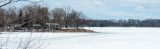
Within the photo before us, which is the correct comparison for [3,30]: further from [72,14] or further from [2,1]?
[72,14]

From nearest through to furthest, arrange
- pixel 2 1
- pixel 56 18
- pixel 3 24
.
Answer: pixel 2 1
pixel 3 24
pixel 56 18

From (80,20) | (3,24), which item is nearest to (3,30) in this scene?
(3,24)

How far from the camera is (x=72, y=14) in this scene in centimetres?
6050

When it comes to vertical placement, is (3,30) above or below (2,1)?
below

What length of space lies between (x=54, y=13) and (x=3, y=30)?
52823 millimetres

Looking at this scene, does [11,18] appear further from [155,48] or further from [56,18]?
[56,18]

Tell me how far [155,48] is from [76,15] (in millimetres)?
47946

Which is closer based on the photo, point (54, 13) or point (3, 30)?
point (3, 30)

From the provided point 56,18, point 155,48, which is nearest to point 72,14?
point 56,18

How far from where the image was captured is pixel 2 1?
221 centimetres

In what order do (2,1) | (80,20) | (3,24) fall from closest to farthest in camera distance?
(2,1) → (3,24) → (80,20)

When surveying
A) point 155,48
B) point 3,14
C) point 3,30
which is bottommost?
point 155,48

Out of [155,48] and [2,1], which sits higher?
[2,1]

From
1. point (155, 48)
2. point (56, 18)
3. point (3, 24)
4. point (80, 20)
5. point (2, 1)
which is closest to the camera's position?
point (2, 1)
